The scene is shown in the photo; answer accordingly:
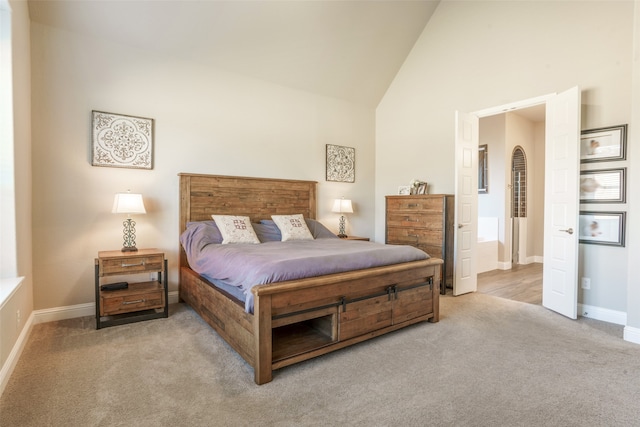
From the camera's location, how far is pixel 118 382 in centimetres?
205

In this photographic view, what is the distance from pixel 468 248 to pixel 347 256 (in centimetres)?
241

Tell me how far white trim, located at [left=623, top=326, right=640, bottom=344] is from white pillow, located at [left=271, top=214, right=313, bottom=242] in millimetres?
3073

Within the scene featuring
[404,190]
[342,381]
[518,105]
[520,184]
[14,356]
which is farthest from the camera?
[520,184]

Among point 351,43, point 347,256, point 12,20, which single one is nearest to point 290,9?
point 351,43

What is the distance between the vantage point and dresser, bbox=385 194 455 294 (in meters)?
4.19

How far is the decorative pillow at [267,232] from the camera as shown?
391 centimetres

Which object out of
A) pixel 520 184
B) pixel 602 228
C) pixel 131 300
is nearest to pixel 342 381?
pixel 131 300

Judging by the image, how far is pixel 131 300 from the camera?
10.0 feet

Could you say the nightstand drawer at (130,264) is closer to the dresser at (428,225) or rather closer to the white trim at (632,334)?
the dresser at (428,225)

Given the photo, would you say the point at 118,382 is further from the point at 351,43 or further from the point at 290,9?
the point at 351,43

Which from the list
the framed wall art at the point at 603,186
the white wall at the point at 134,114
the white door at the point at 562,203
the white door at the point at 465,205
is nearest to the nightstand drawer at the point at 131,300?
the white wall at the point at 134,114

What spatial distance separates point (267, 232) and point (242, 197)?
0.59 meters

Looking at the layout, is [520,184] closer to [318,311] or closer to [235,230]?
[235,230]

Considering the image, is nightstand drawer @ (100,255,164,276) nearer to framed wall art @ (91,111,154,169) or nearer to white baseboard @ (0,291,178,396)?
white baseboard @ (0,291,178,396)
